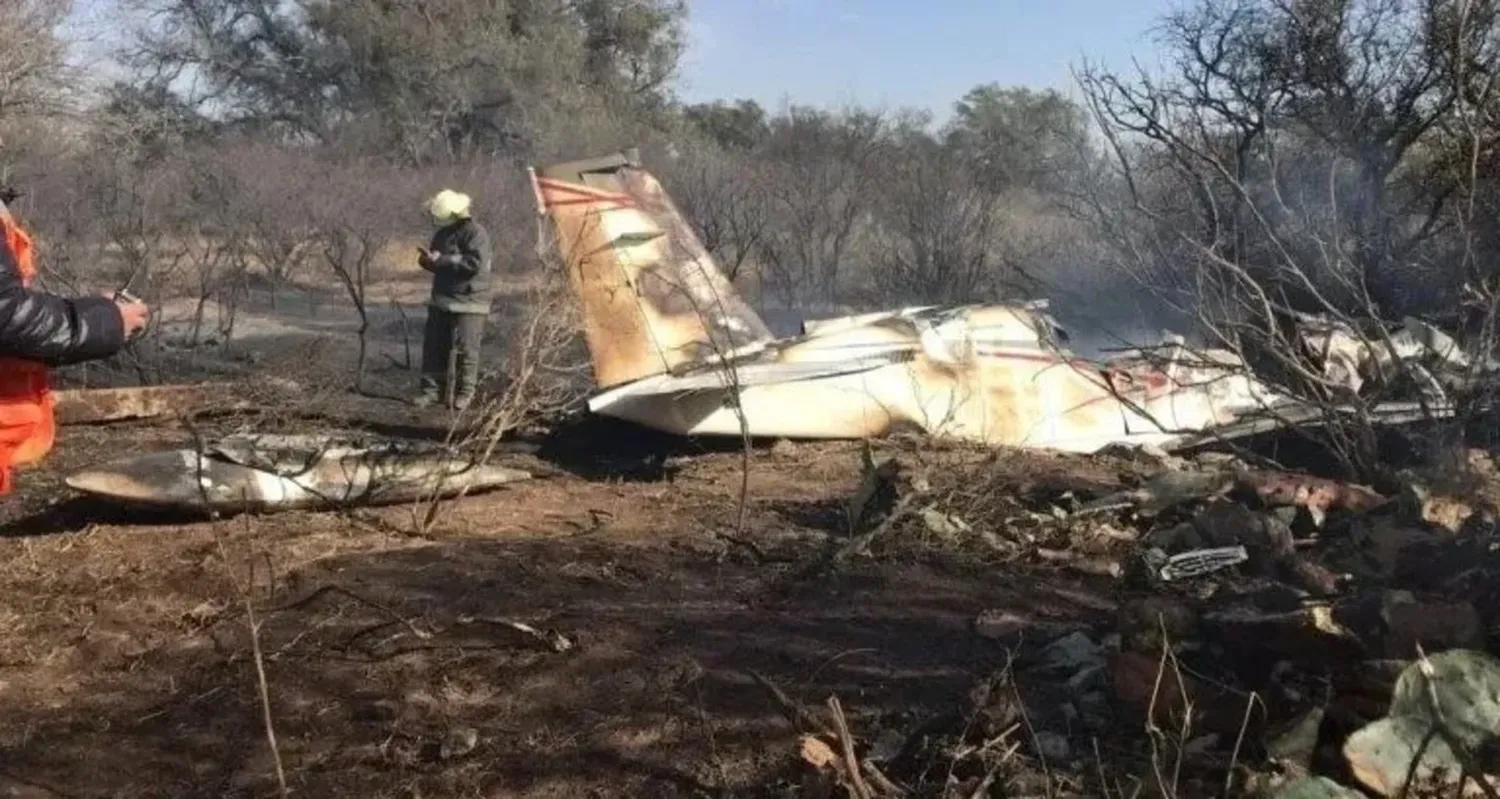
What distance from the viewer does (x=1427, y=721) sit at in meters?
3.00

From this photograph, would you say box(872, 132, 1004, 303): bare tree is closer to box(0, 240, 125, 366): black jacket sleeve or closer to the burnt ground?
the burnt ground

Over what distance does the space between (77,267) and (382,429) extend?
638cm

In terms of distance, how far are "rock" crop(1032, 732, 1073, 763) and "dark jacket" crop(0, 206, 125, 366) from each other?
2635 millimetres

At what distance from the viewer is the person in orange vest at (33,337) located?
136 inches

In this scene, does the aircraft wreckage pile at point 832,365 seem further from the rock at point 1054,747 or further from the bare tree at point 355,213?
the bare tree at point 355,213

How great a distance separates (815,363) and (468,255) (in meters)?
3.27

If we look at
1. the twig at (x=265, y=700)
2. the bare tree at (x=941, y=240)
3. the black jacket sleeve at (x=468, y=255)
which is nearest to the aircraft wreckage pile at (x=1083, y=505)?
the twig at (x=265, y=700)

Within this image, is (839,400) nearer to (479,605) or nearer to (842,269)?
(479,605)

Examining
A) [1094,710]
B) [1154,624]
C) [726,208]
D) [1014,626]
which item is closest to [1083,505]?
[1014,626]

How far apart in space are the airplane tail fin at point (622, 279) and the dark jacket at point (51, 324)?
15.6 feet

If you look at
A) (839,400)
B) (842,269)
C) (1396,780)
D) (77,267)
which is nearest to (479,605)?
(1396,780)

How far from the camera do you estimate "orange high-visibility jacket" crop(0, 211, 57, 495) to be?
3.62 m

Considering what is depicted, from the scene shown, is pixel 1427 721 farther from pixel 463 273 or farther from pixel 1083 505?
pixel 463 273


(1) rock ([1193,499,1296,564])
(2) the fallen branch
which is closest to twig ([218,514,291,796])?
(2) the fallen branch
